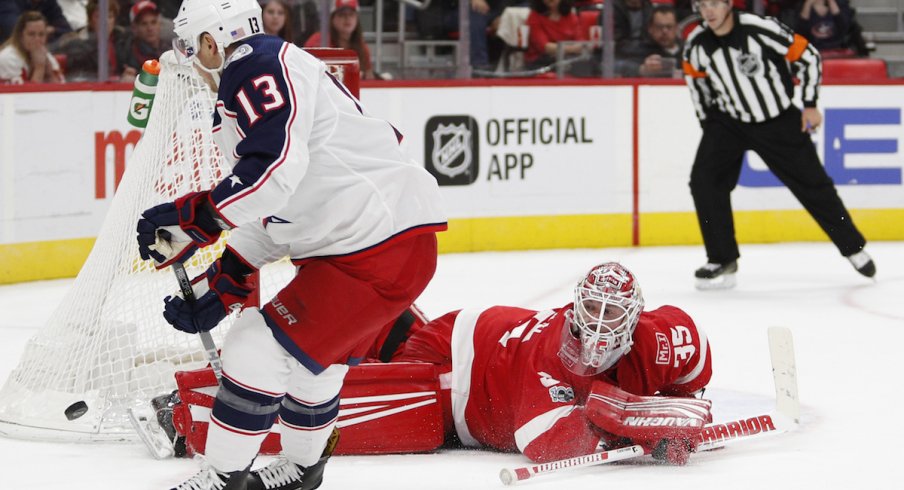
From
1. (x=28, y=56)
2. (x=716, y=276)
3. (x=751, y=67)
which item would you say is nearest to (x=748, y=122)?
(x=751, y=67)

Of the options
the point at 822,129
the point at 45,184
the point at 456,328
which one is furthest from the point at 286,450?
the point at 822,129

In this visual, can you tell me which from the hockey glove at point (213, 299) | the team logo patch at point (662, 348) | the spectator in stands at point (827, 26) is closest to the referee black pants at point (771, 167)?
the spectator in stands at point (827, 26)

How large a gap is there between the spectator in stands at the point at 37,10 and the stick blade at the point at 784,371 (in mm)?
Answer: 3863

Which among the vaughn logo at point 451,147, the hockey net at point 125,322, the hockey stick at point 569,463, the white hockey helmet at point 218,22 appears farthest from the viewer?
the vaughn logo at point 451,147

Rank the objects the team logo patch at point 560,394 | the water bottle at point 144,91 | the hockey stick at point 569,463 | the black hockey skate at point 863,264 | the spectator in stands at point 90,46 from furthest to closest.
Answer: the spectator in stands at point 90,46, the black hockey skate at point 863,264, the water bottle at point 144,91, the team logo patch at point 560,394, the hockey stick at point 569,463

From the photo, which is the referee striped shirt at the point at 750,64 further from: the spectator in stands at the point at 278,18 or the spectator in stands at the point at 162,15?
the spectator in stands at the point at 162,15

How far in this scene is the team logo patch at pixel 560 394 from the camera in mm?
3000

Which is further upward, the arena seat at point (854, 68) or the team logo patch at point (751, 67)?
the team logo patch at point (751, 67)

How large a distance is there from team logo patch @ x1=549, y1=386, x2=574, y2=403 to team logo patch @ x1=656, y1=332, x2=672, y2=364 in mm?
224

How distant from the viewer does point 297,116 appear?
253 centimetres

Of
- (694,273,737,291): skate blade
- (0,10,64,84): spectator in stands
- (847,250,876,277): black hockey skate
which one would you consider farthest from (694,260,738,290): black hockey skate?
(0,10,64,84): spectator in stands

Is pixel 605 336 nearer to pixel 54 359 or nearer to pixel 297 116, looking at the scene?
pixel 297 116

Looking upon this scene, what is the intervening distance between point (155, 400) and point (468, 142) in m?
3.85

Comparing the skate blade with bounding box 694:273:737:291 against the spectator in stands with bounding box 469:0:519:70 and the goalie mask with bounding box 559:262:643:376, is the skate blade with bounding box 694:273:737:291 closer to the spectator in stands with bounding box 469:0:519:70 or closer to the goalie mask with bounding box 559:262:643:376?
the spectator in stands with bounding box 469:0:519:70
